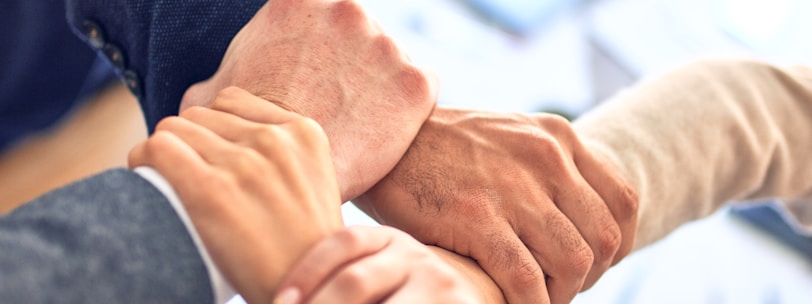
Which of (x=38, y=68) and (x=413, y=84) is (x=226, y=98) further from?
(x=38, y=68)

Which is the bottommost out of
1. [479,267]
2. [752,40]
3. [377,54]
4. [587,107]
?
[587,107]

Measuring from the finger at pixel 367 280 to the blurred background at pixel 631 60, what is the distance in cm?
71

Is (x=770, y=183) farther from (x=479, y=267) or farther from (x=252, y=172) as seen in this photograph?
(x=252, y=172)

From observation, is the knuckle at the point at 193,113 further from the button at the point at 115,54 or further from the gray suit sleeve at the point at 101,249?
the button at the point at 115,54

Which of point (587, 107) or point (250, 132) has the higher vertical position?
point (250, 132)

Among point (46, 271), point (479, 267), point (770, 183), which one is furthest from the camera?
point (770, 183)

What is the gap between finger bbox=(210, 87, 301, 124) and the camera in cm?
52

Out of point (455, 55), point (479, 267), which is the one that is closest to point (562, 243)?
point (479, 267)

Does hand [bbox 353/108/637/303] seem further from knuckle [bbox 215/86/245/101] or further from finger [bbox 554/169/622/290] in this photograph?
knuckle [bbox 215/86/245/101]

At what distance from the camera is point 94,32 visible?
0.72 metres

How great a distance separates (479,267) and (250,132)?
0.75 ft

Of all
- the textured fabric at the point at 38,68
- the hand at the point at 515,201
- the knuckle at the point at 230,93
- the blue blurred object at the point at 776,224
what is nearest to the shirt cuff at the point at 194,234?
the knuckle at the point at 230,93

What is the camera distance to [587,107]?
4.63ft

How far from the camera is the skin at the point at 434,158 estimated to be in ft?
1.97
